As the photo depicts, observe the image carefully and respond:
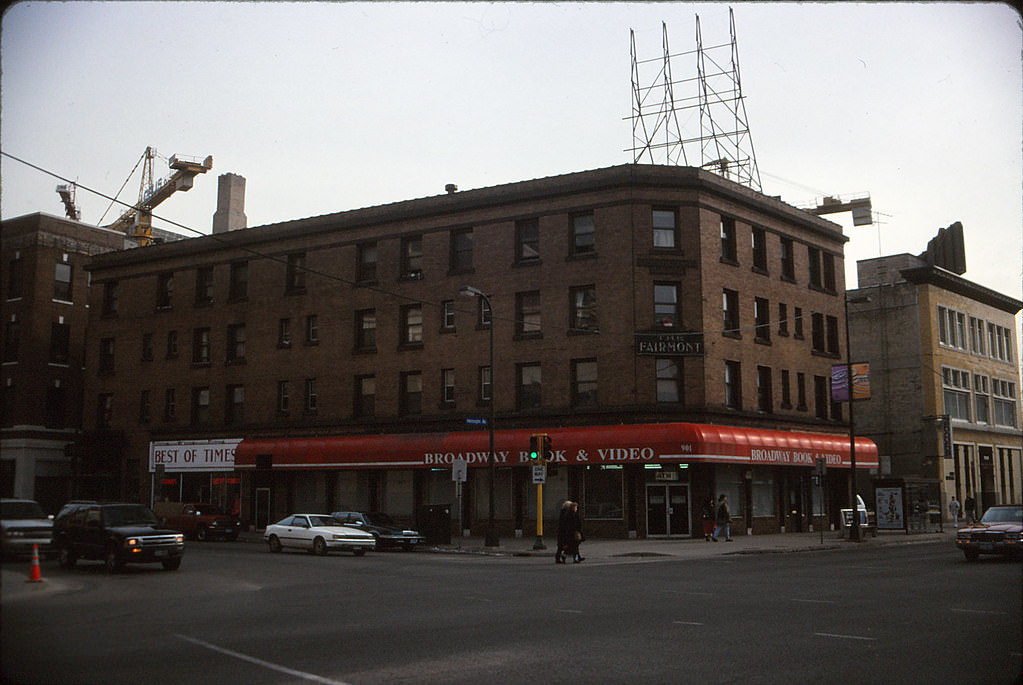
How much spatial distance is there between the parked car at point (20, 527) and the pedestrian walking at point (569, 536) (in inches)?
943

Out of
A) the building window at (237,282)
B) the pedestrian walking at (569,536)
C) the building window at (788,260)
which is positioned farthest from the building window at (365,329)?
the building window at (788,260)

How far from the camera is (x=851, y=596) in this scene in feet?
53.7

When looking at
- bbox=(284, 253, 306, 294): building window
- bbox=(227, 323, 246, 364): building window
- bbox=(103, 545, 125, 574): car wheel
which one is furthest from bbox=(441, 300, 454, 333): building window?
bbox=(103, 545, 125, 574): car wheel

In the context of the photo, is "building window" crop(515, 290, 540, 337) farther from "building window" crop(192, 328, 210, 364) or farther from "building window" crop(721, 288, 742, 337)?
"building window" crop(192, 328, 210, 364)

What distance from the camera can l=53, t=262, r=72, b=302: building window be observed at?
543 centimetres

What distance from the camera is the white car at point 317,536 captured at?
3036 centimetres

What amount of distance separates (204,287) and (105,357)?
44235mm

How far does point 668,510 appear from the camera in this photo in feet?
125

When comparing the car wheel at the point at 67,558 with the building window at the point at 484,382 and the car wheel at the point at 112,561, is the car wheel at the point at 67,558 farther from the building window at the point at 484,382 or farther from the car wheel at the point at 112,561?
the building window at the point at 484,382

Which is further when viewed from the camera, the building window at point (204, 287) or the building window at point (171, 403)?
the building window at point (171, 403)

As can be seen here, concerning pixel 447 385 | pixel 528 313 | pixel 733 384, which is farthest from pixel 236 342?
Result: pixel 733 384

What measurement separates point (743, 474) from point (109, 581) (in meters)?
37.0

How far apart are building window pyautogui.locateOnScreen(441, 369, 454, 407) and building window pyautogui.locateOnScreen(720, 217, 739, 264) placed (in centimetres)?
1389

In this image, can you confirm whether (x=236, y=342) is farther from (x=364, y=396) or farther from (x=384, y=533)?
(x=384, y=533)
